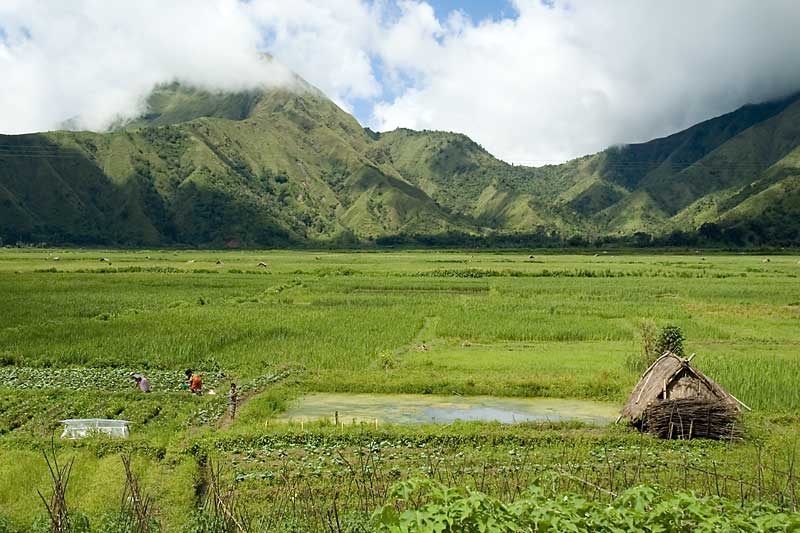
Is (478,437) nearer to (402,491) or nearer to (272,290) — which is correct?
(402,491)

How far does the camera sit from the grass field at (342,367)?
42.6 ft

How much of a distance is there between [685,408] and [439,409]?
7.05 meters

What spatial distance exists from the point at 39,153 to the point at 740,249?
176170mm

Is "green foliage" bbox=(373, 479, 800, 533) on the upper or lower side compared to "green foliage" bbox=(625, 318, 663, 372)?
upper

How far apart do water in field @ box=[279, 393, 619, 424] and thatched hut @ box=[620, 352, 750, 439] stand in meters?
1.82

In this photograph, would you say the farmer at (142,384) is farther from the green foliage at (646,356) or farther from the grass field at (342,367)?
the green foliage at (646,356)

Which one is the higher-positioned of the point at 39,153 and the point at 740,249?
the point at 39,153

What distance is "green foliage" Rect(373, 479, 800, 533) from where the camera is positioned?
5.47 m

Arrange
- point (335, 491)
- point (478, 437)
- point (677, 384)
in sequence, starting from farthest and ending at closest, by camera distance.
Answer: point (677, 384)
point (478, 437)
point (335, 491)

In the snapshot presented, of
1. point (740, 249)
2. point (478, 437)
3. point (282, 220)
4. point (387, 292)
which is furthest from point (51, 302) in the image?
point (282, 220)

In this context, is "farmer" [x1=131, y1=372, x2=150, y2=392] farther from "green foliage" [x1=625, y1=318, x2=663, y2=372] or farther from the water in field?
"green foliage" [x1=625, y1=318, x2=663, y2=372]

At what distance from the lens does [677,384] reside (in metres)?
16.3

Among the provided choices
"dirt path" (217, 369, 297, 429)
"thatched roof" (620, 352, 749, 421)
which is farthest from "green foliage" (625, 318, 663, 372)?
"dirt path" (217, 369, 297, 429)

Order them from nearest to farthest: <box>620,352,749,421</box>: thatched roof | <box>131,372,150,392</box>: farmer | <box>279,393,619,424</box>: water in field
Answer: <box>620,352,749,421</box>: thatched roof < <box>279,393,619,424</box>: water in field < <box>131,372,150,392</box>: farmer
